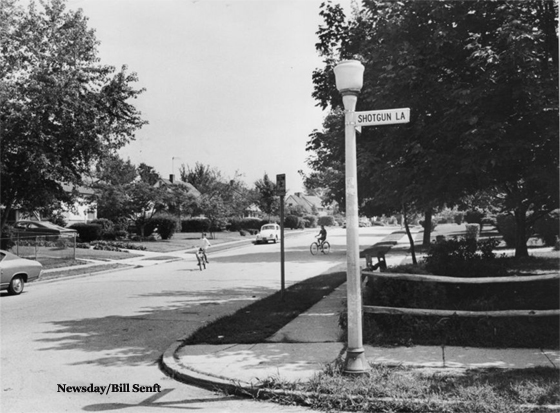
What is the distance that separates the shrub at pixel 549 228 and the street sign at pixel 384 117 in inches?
790

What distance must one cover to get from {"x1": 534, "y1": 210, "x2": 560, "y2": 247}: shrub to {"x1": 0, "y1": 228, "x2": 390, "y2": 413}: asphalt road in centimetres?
1226

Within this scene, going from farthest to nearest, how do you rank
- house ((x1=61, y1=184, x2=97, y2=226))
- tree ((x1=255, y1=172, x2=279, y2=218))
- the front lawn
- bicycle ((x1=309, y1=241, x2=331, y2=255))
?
tree ((x1=255, y1=172, x2=279, y2=218)), bicycle ((x1=309, y1=241, x2=331, y2=255)), house ((x1=61, y1=184, x2=97, y2=226)), the front lawn

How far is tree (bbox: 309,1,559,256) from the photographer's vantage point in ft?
25.4

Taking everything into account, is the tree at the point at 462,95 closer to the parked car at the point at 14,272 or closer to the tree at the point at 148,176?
the parked car at the point at 14,272

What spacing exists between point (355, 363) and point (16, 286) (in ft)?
39.5

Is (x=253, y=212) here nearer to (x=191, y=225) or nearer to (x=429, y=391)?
(x=191, y=225)

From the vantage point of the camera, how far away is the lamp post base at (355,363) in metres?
5.66

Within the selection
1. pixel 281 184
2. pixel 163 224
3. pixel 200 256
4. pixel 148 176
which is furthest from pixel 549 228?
pixel 148 176

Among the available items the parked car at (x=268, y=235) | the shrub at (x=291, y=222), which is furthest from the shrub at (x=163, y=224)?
the shrub at (x=291, y=222)

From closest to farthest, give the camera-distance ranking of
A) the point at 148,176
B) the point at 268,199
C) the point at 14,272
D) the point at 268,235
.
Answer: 1. the point at 14,272
2. the point at 268,235
3. the point at 148,176
4. the point at 268,199

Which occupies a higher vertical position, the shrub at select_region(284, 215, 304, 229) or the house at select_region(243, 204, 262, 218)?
the house at select_region(243, 204, 262, 218)

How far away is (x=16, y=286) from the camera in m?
14.5

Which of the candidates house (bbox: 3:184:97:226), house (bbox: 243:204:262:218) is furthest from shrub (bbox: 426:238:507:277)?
house (bbox: 243:204:262:218)

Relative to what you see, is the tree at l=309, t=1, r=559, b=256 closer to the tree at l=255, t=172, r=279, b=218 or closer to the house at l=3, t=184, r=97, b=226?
the house at l=3, t=184, r=97, b=226
